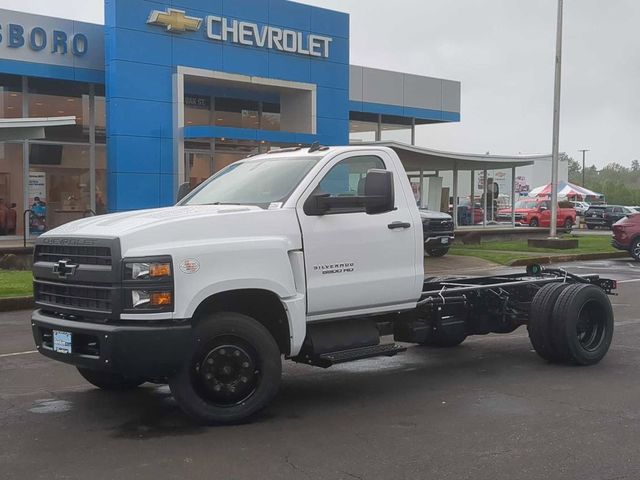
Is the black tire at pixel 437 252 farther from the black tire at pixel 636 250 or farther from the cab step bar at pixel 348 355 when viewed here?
the cab step bar at pixel 348 355

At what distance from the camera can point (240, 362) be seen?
19.8 feet

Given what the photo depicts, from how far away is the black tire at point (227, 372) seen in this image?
231 inches

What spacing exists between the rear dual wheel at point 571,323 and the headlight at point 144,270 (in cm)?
420

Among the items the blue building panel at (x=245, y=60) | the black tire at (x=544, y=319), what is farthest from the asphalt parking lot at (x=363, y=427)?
the blue building panel at (x=245, y=60)

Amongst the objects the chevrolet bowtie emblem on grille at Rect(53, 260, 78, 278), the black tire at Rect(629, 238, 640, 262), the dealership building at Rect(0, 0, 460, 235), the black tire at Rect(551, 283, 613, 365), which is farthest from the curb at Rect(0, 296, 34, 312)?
the black tire at Rect(629, 238, 640, 262)

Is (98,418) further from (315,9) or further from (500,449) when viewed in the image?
(315,9)

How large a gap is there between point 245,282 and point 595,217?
4596cm

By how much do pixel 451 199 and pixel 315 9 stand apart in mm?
11060

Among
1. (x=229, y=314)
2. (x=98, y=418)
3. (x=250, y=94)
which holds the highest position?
(x=250, y=94)

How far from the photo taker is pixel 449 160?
2983cm

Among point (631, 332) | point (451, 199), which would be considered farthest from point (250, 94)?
point (631, 332)

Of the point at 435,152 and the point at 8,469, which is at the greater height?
the point at 435,152

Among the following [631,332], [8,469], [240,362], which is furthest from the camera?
[631,332]

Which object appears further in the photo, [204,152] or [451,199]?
[451,199]
